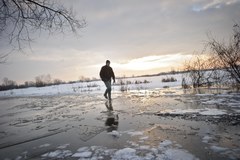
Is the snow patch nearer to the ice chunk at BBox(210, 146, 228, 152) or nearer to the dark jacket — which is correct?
the ice chunk at BBox(210, 146, 228, 152)

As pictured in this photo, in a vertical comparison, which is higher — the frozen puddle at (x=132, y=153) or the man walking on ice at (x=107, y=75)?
the man walking on ice at (x=107, y=75)

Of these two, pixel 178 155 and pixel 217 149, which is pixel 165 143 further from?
pixel 217 149

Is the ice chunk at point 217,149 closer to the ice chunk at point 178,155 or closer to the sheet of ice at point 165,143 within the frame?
the ice chunk at point 178,155

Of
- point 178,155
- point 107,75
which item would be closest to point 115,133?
point 178,155

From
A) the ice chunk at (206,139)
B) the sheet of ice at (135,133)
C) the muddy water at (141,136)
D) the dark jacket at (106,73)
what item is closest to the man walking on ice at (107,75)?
the dark jacket at (106,73)

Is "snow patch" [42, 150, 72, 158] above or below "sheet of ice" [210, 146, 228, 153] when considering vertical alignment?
below

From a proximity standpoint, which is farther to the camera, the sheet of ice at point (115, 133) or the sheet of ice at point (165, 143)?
the sheet of ice at point (115, 133)

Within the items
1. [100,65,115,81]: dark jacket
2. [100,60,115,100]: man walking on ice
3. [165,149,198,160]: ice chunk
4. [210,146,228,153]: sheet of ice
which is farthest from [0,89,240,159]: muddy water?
[100,65,115,81]: dark jacket

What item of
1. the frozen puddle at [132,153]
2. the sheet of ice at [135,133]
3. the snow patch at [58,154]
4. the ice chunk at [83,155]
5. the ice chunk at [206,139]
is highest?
the ice chunk at [206,139]

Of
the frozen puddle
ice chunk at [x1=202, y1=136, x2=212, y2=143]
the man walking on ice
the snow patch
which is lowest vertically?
the snow patch

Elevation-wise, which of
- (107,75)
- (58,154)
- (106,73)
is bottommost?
(58,154)

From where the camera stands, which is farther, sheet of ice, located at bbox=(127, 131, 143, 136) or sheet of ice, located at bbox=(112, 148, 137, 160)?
sheet of ice, located at bbox=(127, 131, 143, 136)

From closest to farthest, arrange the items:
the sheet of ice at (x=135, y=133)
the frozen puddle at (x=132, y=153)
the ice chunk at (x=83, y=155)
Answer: the frozen puddle at (x=132, y=153) < the ice chunk at (x=83, y=155) < the sheet of ice at (x=135, y=133)

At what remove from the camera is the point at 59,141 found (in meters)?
4.75
